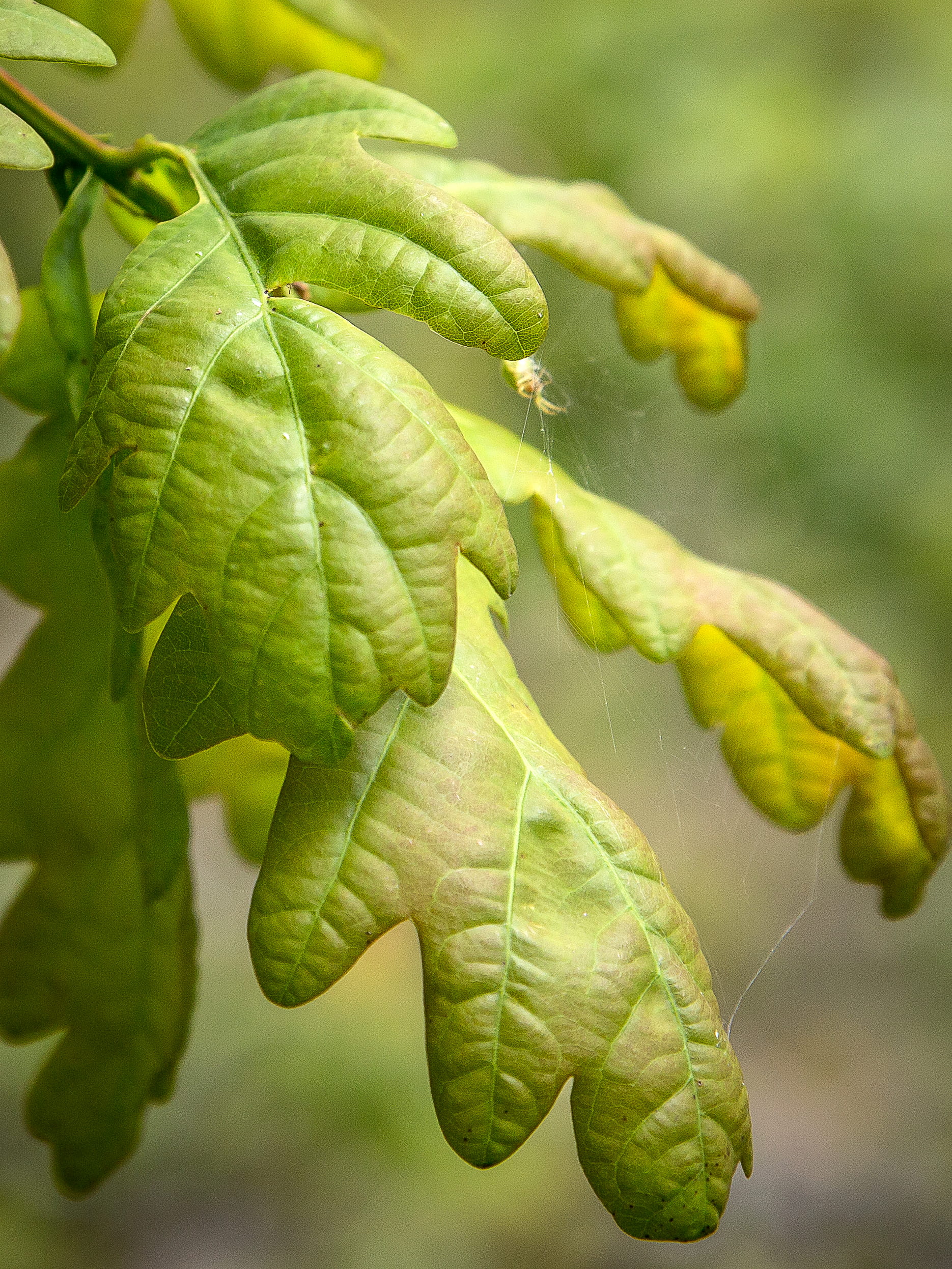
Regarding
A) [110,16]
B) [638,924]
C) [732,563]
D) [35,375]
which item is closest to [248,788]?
[35,375]

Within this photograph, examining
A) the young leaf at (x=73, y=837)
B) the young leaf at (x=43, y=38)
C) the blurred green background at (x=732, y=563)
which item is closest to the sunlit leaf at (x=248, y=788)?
the young leaf at (x=73, y=837)

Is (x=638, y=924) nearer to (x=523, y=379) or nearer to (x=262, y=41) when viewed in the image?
(x=523, y=379)

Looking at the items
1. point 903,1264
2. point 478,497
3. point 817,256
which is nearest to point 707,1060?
point 478,497

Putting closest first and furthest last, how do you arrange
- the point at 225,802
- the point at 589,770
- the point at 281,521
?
the point at 281,521 → the point at 225,802 → the point at 589,770

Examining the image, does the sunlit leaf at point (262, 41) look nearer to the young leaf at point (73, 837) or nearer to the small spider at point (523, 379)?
the small spider at point (523, 379)

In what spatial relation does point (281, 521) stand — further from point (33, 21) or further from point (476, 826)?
point (33, 21)

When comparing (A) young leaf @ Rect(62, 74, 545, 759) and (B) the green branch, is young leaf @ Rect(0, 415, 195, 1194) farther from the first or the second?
(A) young leaf @ Rect(62, 74, 545, 759)
